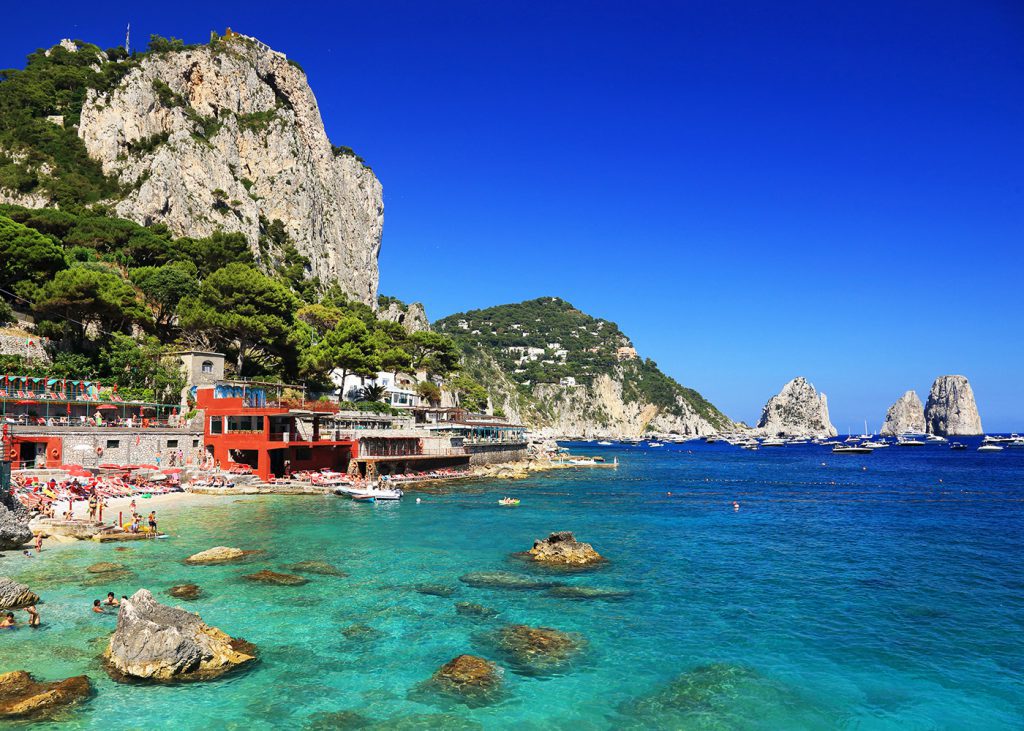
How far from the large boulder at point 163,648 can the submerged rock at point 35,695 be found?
0.93 m

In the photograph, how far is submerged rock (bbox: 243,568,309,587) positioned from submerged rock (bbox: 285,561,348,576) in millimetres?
875

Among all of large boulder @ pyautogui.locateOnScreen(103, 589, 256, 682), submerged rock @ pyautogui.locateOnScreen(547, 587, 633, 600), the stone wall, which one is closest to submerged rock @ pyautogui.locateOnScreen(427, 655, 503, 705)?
large boulder @ pyautogui.locateOnScreen(103, 589, 256, 682)

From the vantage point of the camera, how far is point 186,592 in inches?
→ 795

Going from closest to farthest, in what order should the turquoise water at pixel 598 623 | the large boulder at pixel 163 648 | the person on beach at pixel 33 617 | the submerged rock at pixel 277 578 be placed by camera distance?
the turquoise water at pixel 598 623 < the large boulder at pixel 163 648 < the person on beach at pixel 33 617 < the submerged rock at pixel 277 578

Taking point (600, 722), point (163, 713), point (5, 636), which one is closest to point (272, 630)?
point (163, 713)

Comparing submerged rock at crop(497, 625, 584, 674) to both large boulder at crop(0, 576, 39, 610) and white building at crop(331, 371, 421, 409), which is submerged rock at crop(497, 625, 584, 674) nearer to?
large boulder at crop(0, 576, 39, 610)

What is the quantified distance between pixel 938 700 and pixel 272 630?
672 inches

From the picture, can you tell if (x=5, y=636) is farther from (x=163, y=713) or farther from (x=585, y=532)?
(x=585, y=532)

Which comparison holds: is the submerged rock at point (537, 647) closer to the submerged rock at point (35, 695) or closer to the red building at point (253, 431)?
the submerged rock at point (35, 695)

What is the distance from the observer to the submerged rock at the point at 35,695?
40.7ft

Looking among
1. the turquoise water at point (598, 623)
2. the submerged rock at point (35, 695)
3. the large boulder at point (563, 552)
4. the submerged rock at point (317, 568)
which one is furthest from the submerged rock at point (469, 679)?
the large boulder at point (563, 552)

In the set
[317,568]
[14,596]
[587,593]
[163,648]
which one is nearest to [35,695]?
[163,648]

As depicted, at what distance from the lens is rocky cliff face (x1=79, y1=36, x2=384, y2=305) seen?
3477 inches

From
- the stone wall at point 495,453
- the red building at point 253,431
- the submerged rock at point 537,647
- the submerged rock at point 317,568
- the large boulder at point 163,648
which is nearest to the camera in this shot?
the large boulder at point 163,648
